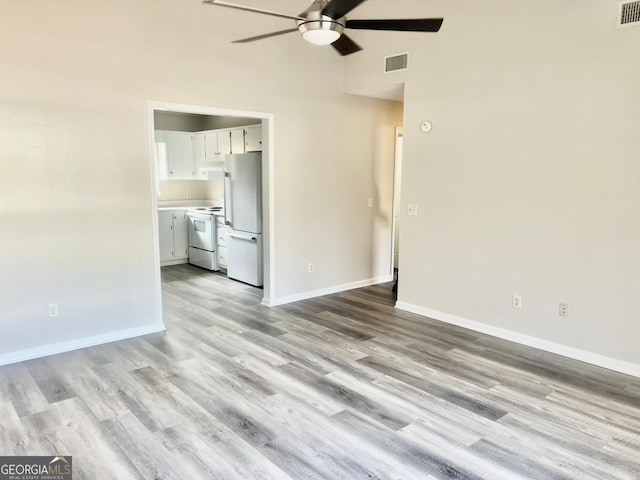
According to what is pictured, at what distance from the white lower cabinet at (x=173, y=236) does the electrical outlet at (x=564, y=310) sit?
18.6 feet

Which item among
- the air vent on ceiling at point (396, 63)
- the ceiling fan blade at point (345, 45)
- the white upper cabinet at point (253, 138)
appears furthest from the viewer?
the white upper cabinet at point (253, 138)

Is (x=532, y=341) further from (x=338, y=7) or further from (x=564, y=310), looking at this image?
(x=338, y=7)

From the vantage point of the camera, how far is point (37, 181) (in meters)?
3.53

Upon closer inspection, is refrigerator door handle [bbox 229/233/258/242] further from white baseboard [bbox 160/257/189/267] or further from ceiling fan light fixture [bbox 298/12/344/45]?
ceiling fan light fixture [bbox 298/12/344/45]

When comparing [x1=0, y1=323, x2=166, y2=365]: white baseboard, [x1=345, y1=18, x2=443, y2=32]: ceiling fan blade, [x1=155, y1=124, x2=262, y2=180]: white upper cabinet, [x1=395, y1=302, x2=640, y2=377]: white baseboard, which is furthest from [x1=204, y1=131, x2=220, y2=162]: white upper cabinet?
[x1=345, y1=18, x2=443, y2=32]: ceiling fan blade

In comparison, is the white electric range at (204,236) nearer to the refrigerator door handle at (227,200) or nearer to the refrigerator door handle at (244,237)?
the refrigerator door handle at (227,200)

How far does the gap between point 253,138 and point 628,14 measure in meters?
4.25

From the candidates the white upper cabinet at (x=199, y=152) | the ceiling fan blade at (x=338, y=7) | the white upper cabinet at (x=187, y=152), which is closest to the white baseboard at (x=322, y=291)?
the white upper cabinet at (x=187, y=152)

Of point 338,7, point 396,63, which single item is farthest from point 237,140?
point 338,7

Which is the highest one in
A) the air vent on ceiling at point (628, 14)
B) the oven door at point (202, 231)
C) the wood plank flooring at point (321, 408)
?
the air vent on ceiling at point (628, 14)

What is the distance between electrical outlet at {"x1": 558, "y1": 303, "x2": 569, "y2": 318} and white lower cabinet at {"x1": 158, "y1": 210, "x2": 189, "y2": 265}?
5.67 m

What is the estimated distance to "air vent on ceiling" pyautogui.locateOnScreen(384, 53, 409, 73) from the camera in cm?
472

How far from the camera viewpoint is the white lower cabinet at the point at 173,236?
23.3 ft

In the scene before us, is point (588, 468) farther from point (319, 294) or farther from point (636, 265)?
point (319, 294)
